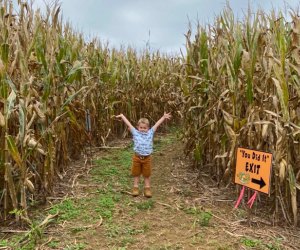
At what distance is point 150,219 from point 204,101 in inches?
82.6

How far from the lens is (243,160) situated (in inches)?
151

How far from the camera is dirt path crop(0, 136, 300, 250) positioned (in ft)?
11.6

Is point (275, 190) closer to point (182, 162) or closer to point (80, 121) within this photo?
point (182, 162)

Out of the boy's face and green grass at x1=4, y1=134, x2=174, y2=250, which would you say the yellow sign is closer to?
green grass at x1=4, y1=134, x2=174, y2=250

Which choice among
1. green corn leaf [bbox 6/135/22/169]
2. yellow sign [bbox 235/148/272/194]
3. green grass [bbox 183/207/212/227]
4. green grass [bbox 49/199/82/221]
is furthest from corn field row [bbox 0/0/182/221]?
yellow sign [bbox 235/148/272/194]

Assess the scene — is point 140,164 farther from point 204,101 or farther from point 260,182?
point 260,182

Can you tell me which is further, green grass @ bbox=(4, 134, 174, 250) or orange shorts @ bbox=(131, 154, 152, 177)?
orange shorts @ bbox=(131, 154, 152, 177)

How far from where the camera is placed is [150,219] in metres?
4.08

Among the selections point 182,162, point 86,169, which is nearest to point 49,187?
point 86,169

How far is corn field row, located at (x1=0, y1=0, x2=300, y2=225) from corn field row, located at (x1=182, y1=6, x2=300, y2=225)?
0.03 feet

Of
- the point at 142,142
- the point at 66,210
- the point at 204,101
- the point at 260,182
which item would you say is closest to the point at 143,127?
the point at 142,142

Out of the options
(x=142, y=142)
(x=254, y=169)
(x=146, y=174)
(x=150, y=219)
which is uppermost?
(x=142, y=142)

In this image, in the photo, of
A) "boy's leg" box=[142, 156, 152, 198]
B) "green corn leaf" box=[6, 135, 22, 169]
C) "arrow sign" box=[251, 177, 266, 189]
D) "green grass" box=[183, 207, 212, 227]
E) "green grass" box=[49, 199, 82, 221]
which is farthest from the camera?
"boy's leg" box=[142, 156, 152, 198]

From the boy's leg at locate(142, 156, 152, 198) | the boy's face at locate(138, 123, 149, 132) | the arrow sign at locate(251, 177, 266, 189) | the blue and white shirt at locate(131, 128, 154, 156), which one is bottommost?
the boy's leg at locate(142, 156, 152, 198)
